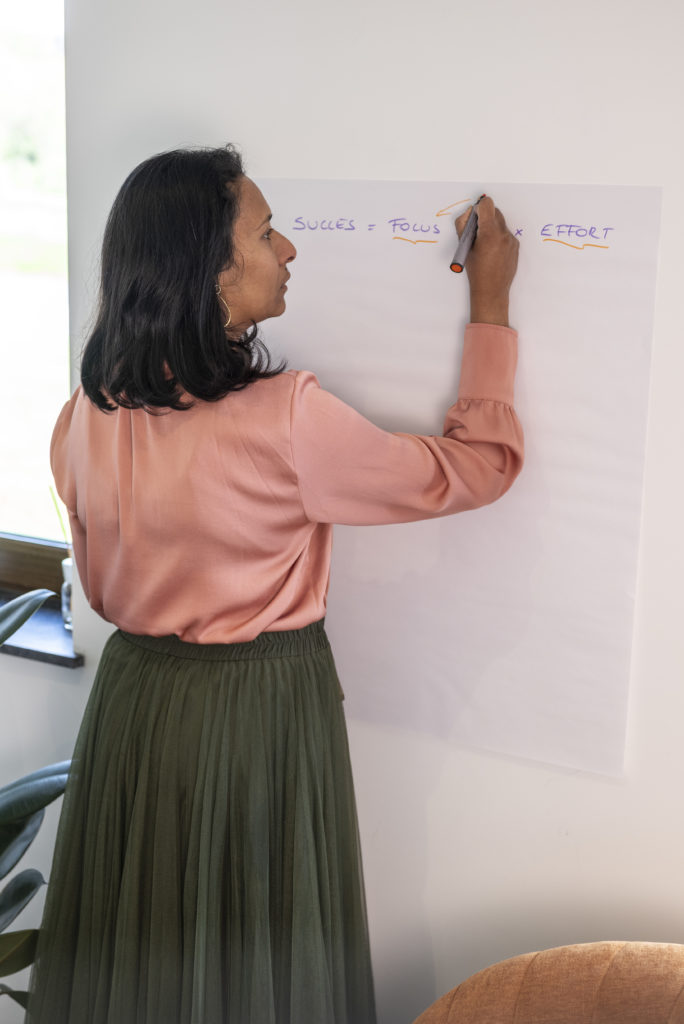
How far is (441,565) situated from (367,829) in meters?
0.49

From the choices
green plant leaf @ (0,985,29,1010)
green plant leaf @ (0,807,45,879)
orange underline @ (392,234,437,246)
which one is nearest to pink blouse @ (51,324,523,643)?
orange underline @ (392,234,437,246)

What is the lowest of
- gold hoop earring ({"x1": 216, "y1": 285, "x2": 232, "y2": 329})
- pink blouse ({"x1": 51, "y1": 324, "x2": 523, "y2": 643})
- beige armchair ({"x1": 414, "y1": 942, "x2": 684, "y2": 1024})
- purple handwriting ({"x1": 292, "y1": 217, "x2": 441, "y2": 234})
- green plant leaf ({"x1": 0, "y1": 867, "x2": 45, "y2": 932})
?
green plant leaf ({"x1": 0, "y1": 867, "x2": 45, "y2": 932})

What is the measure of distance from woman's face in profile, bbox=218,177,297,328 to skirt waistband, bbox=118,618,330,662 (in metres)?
0.42

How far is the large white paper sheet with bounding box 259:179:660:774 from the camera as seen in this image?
1218 mm

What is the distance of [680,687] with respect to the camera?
1.27 m

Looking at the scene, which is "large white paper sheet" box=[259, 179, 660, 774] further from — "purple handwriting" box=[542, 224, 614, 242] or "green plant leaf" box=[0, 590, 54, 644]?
"green plant leaf" box=[0, 590, 54, 644]

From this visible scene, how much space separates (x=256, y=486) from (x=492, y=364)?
37cm

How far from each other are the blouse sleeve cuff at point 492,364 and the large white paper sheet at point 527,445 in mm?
39

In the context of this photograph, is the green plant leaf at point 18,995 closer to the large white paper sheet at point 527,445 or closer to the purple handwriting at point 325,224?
the large white paper sheet at point 527,445

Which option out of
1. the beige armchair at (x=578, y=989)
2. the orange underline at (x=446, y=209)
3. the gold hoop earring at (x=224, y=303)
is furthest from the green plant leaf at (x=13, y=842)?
the orange underline at (x=446, y=209)

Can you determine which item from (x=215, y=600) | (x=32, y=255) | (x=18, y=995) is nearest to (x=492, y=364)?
(x=215, y=600)

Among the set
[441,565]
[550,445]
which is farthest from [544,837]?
[550,445]

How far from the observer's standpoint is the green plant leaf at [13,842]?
4.70 ft

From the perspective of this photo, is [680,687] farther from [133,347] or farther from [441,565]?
[133,347]
